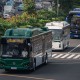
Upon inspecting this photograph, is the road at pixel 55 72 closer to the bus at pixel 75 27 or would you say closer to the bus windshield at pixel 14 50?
the bus windshield at pixel 14 50

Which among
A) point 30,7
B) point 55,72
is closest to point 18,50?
point 55,72

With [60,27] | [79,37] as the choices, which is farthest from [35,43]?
[79,37]

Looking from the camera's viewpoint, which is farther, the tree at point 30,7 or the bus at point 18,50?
the tree at point 30,7

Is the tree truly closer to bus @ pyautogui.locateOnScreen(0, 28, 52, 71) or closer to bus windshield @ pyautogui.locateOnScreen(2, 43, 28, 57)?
bus @ pyautogui.locateOnScreen(0, 28, 52, 71)

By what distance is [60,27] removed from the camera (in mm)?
51219

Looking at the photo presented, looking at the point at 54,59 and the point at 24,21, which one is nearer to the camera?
the point at 54,59

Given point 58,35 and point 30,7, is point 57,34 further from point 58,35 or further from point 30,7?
point 30,7

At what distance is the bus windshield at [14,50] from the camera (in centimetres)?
3453

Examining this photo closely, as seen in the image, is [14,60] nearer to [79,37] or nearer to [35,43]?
[35,43]

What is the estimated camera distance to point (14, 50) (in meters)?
34.7

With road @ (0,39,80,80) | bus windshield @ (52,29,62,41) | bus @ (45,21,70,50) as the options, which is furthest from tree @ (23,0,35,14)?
road @ (0,39,80,80)

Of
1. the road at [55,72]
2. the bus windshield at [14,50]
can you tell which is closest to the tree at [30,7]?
the road at [55,72]

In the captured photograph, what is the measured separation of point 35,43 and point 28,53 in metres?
1.58

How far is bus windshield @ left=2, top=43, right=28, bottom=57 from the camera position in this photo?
3453 cm
